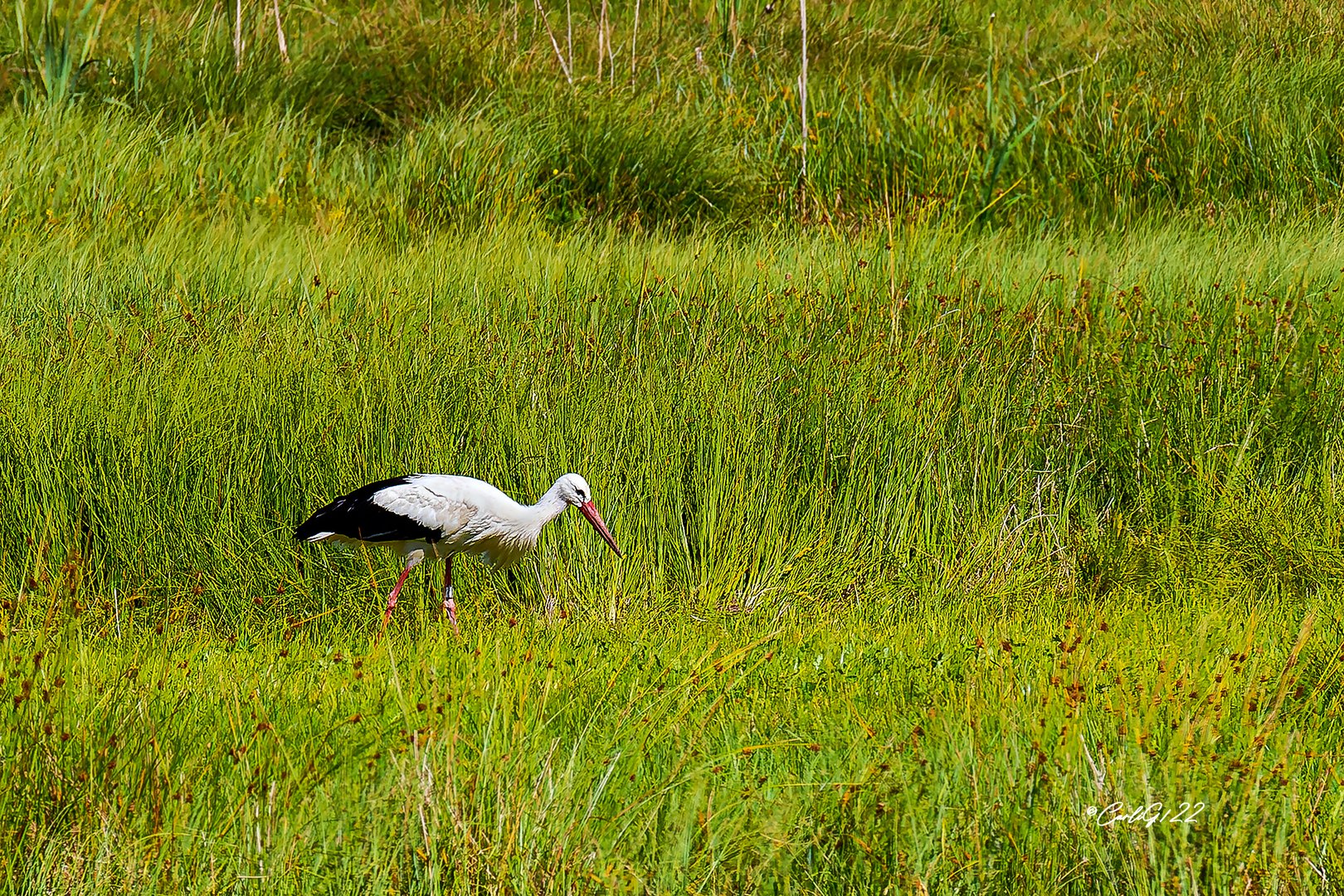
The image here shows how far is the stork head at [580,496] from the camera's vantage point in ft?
12.9

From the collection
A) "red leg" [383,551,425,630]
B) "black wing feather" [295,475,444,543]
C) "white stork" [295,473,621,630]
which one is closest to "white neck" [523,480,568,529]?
"white stork" [295,473,621,630]

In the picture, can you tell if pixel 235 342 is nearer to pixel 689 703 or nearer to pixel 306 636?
pixel 306 636

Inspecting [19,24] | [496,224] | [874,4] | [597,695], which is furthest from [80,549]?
[874,4]

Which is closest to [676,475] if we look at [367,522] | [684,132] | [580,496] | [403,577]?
[580,496]

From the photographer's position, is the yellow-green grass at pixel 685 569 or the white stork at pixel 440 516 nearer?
the yellow-green grass at pixel 685 569

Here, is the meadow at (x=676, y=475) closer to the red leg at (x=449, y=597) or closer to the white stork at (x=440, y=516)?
the red leg at (x=449, y=597)

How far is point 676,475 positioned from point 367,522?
111 centimetres

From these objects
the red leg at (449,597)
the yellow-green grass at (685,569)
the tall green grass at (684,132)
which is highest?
the tall green grass at (684,132)

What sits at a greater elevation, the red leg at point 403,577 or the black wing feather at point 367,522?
the black wing feather at point 367,522

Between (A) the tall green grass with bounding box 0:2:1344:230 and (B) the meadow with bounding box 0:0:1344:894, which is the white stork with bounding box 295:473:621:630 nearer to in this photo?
(B) the meadow with bounding box 0:0:1344:894

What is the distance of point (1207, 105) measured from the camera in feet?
28.1

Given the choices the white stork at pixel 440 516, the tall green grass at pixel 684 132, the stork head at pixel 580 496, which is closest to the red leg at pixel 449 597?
the white stork at pixel 440 516

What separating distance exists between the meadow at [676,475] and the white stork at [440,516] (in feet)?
0.83

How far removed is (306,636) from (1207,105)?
7.06 metres
